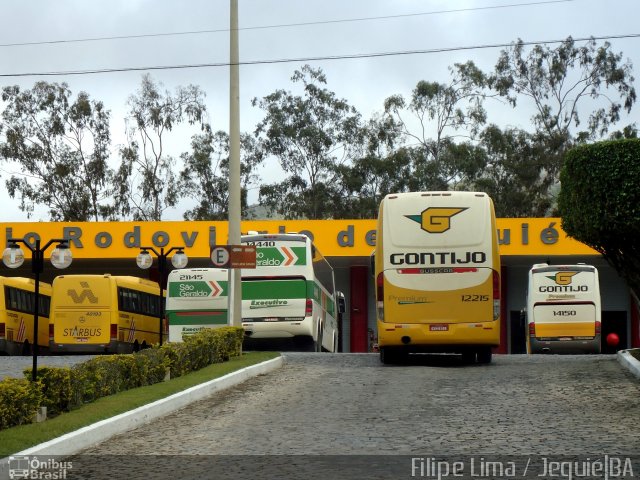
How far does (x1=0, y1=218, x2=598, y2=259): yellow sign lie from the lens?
40438 millimetres

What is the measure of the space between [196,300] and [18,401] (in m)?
21.0

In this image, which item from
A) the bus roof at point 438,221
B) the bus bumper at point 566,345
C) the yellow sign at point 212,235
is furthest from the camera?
the yellow sign at point 212,235

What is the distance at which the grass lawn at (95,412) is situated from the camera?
932 cm

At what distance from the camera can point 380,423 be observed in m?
A: 11.4

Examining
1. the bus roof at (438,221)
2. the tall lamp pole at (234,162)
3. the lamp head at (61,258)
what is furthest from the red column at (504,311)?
the lamp head at (61,258)

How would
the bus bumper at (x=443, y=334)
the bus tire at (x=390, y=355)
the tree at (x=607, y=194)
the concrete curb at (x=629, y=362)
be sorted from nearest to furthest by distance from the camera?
1. the concrete curb at (x=629, y=362)
2. the tree at (x=607, y=194)
3. the bus bumper at (x=443, y=334)
4. the bus tire at (x=390, y=355)

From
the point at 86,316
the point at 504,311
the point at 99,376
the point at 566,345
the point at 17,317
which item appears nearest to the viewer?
the point at 99,376

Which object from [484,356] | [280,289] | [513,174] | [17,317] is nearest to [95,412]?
[484,356]

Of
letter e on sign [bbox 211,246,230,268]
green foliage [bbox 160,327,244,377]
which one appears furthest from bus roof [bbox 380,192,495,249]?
green foliage [bbox 160,327,244,377]

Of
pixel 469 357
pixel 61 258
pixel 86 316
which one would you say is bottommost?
pixel 469 357

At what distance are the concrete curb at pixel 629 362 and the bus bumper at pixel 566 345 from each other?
12.1 meters

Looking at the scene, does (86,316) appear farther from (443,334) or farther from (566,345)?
(443,334)

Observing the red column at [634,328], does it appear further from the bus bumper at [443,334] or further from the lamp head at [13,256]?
the lamp head at [13,256]

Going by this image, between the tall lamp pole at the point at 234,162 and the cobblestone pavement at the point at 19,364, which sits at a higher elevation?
the tall lamp pole at the point at 234,162
